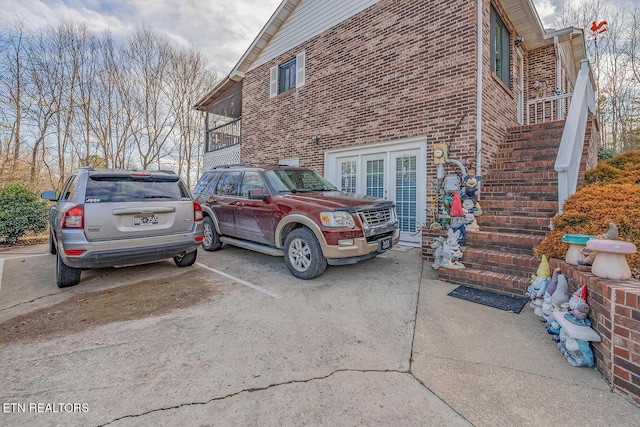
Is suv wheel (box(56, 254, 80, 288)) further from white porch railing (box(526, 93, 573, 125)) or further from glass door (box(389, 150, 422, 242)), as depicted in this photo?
white porch railing (box(526, 93, 573, 125))

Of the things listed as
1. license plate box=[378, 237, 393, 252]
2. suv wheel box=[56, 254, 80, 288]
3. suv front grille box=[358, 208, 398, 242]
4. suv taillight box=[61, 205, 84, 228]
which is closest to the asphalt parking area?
suv wheel box=[56, 254, 80, 288]

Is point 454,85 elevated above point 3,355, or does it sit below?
above

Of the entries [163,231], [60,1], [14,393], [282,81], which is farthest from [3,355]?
[60,1]

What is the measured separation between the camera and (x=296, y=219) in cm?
441

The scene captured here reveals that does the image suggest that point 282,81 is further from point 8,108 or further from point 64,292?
point 8,108

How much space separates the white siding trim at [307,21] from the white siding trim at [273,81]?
460 mm

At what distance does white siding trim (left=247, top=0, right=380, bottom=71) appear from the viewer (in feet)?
26.6

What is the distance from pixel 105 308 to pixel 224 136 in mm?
11740

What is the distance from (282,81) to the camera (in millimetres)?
10469

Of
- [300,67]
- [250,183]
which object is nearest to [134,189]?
[250,183]

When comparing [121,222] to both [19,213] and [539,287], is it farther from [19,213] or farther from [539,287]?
[19,213]

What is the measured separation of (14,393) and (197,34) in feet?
67.6

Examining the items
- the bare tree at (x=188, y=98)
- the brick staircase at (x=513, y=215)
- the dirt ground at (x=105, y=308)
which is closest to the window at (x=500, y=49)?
the brick staircase at (x=513, y=215)

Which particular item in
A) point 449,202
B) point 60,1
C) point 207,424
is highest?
point 60,1
